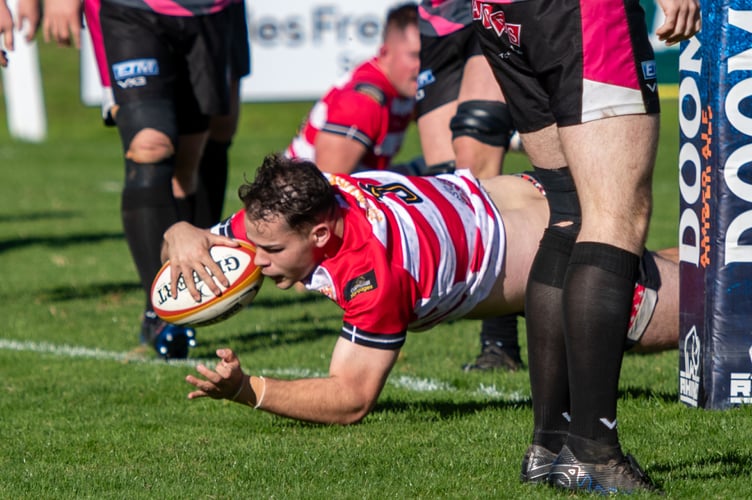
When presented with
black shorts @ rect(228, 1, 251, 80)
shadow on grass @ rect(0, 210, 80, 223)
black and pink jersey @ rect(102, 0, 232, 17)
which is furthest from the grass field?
shadow on grass @ rect(0, 210, 80, 223)

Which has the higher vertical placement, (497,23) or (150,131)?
(497,23)

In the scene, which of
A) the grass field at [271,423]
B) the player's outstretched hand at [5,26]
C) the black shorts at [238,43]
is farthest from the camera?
the black shorts at [238,43]

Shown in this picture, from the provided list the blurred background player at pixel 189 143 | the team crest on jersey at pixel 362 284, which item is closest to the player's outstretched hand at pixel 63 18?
the blurred background player at pixel 189 143

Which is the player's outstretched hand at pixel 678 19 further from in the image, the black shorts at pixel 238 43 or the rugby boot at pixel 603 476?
the black shorts at pixel 238 43

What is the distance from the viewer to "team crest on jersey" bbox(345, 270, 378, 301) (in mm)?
4168

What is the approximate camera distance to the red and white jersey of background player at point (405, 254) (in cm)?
419

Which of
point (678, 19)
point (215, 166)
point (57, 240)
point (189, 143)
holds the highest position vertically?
point (678, 19)

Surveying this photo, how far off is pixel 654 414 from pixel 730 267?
0.58 metres

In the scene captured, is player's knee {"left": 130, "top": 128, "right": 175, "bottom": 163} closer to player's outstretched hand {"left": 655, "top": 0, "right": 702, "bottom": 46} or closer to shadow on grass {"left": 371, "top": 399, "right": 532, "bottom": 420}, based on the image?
shadow on grass {"left": 371, "top": 399, "right": 532, "bottom": 420}

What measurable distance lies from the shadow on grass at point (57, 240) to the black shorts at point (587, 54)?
8.01 metres

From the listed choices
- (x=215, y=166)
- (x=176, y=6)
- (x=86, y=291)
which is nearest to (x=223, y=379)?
(x=176, y=6)

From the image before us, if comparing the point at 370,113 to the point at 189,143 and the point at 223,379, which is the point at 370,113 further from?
the point at 223,379

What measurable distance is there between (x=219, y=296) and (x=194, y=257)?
17 centimetres

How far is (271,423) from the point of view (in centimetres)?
457
